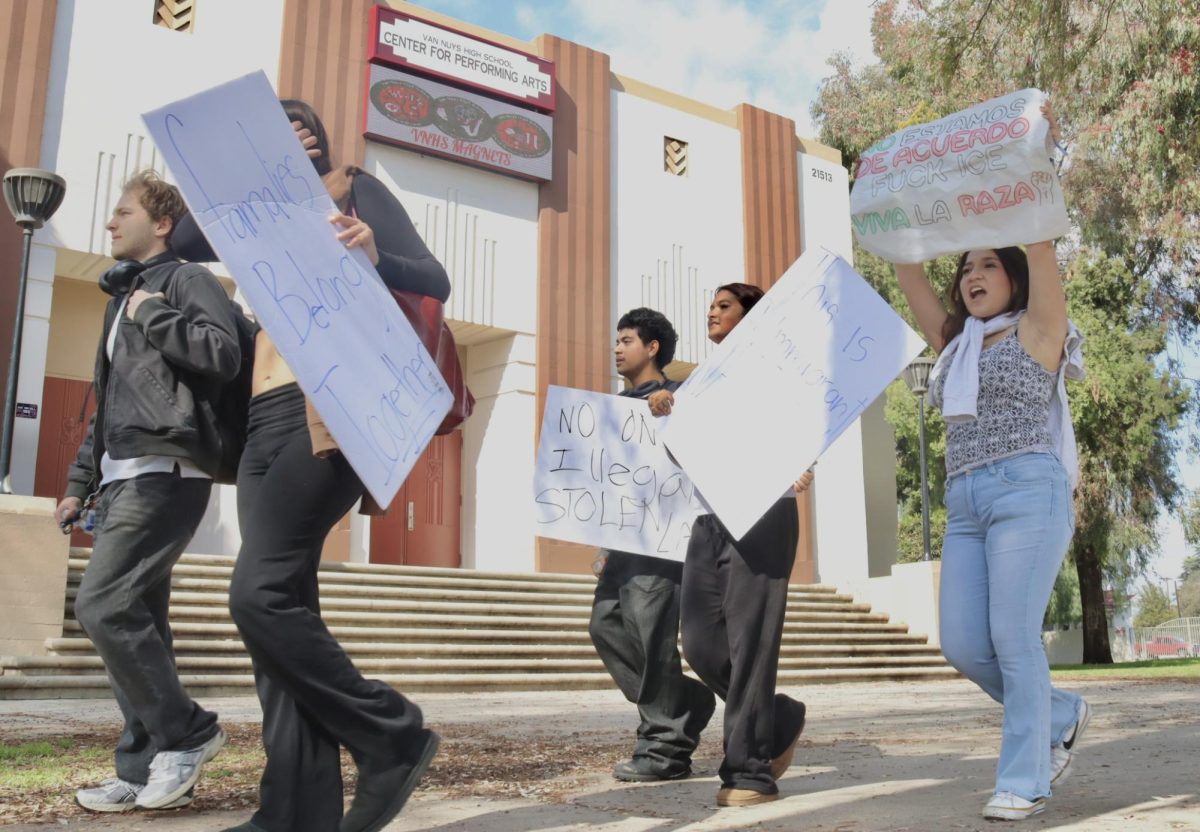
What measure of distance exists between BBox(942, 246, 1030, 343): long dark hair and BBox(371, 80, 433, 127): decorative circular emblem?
14.8 m

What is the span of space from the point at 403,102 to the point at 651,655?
14.8 metres

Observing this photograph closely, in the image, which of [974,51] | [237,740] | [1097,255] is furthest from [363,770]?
[1097,255]

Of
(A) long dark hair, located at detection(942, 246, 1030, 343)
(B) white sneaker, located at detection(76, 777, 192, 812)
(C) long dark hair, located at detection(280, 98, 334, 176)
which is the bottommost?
(B) white sneaker, located at detection(76, 777, 192, 812)

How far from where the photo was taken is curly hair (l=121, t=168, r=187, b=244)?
3.68 meters

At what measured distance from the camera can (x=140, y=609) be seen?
3348 mm

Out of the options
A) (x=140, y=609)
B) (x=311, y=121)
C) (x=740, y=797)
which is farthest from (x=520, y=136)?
(x=740, y=797)

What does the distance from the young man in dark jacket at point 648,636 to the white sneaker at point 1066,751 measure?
1.31 metres

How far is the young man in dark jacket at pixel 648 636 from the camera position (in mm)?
4211

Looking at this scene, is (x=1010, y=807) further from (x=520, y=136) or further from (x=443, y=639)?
(x=520, y=136)

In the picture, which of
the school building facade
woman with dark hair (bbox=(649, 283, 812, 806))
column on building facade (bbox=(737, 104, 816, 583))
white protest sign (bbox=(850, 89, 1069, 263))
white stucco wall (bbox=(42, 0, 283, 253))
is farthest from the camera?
column on building facade (bbox=(737, 104, 816, 583))

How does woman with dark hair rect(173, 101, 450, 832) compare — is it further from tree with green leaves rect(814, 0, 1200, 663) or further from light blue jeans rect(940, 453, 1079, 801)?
tree with green leaves rect(814, 0, 1200, 663)

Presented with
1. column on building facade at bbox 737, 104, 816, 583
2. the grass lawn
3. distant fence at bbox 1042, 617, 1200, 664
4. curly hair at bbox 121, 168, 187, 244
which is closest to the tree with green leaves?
column on building facade at bbox 737, 104, 816, 583

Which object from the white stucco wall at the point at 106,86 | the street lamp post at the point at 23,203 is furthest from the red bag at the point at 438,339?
the white stucco wall at the point at 106,86

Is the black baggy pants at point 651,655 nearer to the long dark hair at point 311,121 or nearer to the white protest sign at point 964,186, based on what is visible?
the white protest sign at point 964,186
